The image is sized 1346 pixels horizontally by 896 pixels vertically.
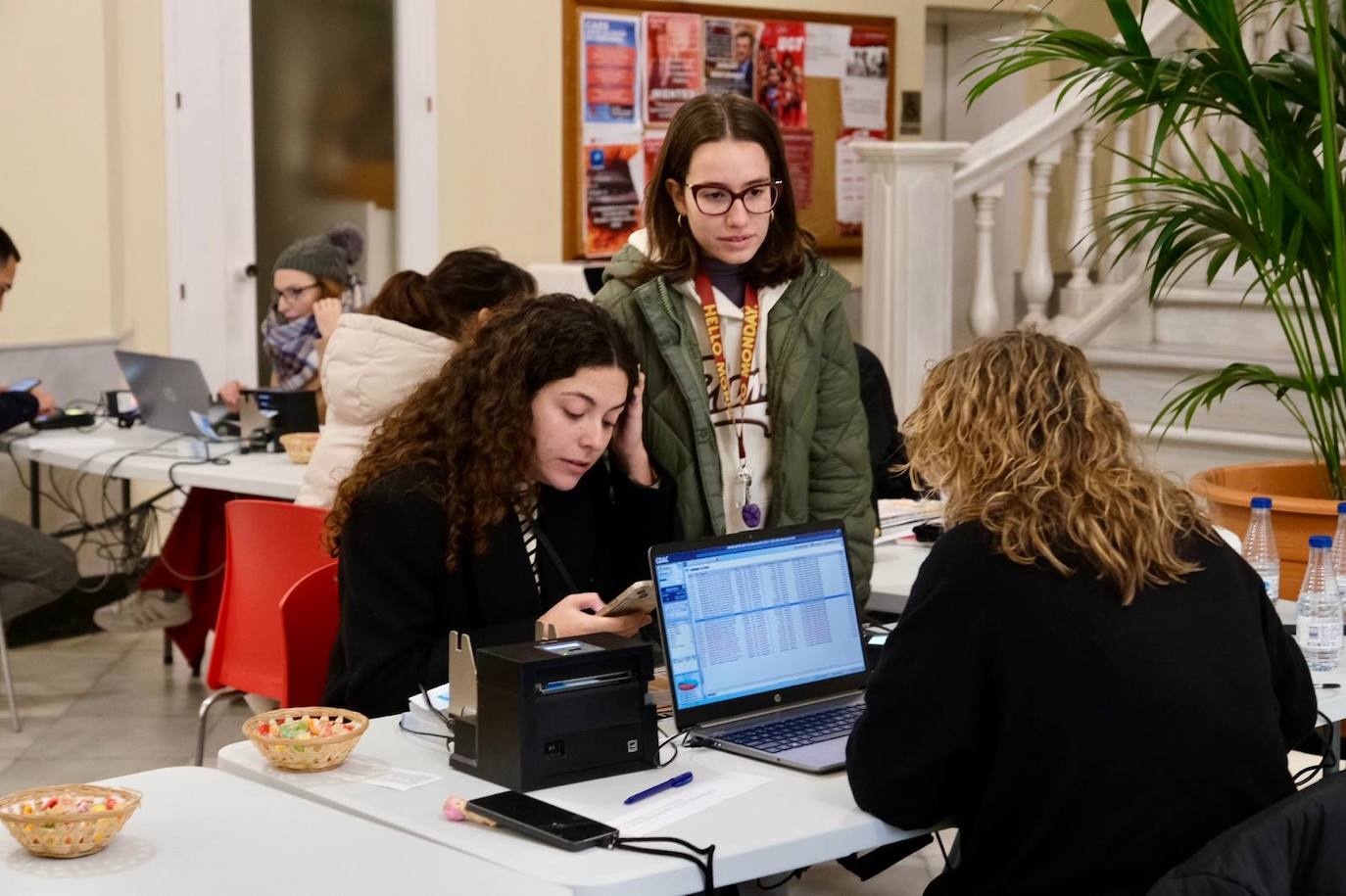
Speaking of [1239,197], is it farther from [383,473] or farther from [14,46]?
[14,46]

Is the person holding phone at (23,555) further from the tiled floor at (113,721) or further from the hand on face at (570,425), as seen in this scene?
the hand on face at (570,425)

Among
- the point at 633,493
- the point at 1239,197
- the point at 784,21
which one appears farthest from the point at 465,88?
the point at 633,493

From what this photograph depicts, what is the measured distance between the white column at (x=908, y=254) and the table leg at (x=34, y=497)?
9.10 feet

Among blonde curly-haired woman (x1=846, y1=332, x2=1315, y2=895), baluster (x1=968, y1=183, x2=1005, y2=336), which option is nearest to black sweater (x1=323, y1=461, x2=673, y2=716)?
blonde curly-haired woman (x1=846, y1=332, x2=1315, y2=895)

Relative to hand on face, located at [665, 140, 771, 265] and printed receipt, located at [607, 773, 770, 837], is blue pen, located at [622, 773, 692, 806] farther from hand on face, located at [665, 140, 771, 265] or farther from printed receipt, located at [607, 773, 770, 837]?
hand on face, located at [665, 140, 771, 265]

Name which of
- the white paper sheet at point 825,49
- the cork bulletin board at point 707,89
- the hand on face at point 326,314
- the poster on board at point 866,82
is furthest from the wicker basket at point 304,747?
the poster on board at point 866,82

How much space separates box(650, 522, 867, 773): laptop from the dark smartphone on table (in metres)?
0.34

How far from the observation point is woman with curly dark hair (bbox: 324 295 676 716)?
250 cm

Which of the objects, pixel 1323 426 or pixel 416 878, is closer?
pixel 416 878

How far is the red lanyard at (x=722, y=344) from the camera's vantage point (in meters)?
2.99

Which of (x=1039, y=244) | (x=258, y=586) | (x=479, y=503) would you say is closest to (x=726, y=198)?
(x=479, y=503)

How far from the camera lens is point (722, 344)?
9.90ft

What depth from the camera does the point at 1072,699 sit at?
197 centimetres

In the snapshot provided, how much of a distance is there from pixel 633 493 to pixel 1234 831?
1281 mm
